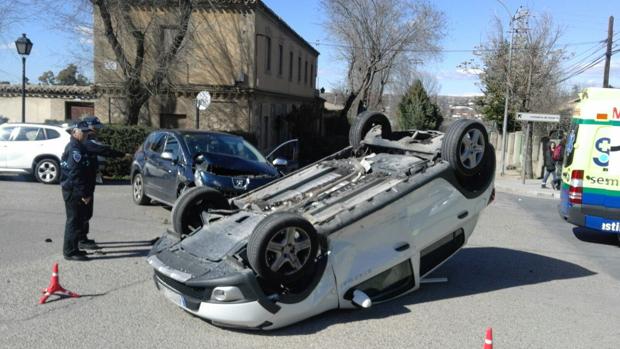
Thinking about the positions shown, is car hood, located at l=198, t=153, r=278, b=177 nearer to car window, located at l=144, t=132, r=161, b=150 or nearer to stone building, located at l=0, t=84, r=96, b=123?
car window, located at l=144, t=132, r=161, b=150

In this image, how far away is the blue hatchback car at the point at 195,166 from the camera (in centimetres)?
967

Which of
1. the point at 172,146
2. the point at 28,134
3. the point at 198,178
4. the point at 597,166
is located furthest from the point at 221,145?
the point at 597,166

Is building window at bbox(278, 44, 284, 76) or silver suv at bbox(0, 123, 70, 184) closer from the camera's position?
silver suv at bbox(0, 123, 70, 184)

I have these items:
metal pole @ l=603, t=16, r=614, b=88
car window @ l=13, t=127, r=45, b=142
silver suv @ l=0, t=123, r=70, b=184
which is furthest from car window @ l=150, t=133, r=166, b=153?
metal pole @ l=603, t=16, r=614, b=88

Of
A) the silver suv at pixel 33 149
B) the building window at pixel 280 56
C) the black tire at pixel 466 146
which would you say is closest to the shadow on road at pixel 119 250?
the black tire at pixel 466 146

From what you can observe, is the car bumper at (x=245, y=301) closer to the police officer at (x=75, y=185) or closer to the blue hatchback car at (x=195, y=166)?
the police officer at (x=75, y=185)

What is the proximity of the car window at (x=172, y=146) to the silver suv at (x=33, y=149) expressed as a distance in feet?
16.4

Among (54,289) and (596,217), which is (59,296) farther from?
(596,217)

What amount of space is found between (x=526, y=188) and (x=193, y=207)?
1567 cm

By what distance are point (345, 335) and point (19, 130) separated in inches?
511

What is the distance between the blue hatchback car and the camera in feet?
31.7

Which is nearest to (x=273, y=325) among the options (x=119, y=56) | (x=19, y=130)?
(x=19, y=130)

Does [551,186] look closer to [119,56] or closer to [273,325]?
[119,56]

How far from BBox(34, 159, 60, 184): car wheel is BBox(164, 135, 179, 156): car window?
5.17 metres
